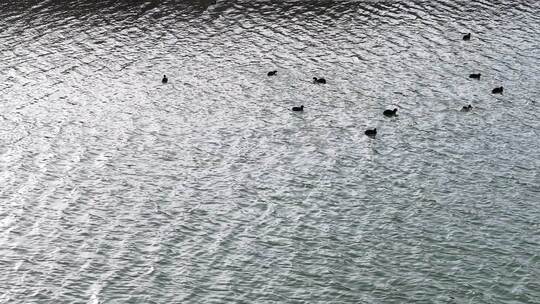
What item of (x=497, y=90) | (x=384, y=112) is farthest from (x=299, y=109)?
(x=497, y=90)

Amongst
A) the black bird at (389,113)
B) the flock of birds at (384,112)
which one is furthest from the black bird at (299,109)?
the black bird at (389,113)

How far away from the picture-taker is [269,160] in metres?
65.6

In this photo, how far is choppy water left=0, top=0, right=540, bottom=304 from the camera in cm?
4922

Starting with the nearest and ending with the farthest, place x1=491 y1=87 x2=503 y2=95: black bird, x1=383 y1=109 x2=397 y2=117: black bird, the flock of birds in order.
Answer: the flock of birds, x1=383 y1=109 x2=397 y2=117: black bird, x1=491 y1=87 x2=503 y2=95: black bird

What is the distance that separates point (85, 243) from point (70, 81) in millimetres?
35971

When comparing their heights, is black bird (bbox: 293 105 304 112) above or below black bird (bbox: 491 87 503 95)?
above

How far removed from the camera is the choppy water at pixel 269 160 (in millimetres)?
49219

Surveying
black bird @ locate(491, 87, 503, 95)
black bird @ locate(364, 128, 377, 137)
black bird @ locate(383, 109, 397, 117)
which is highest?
black bird @ locate(364, 128, 377, 137)

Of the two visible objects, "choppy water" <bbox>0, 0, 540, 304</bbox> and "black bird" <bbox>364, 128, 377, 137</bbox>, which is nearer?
"choppy water" <bbox>0, 0, 540, 304</bbox>

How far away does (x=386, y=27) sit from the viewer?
102 metres

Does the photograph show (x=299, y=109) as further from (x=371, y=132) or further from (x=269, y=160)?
(x=269, y=160)

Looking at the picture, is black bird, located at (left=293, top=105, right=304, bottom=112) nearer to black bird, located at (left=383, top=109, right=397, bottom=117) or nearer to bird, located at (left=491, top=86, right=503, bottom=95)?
black bird, located at (left=383, top=109, right=397, bottom=117)

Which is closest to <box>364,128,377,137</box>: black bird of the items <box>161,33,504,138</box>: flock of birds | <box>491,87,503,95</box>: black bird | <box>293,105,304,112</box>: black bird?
<box>161,33,504,138</box>: flock of birds

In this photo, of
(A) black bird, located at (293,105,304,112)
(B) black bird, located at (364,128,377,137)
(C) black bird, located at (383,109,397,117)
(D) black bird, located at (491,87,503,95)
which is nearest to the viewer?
(B) black bird, located at (364,128,377,137)
